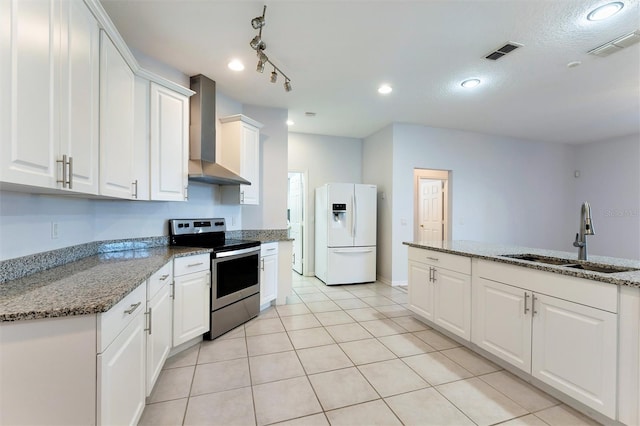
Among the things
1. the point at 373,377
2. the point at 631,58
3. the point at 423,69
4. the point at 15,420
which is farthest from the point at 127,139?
the point at 631,58

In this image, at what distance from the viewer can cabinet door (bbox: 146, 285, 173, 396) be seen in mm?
1690

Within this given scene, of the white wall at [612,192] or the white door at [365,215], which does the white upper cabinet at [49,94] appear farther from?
the white wall at [612,192]

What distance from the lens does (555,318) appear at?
179 centimetres

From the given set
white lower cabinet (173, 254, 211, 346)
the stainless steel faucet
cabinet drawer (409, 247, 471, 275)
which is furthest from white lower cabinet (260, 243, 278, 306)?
the stainless steel faucet

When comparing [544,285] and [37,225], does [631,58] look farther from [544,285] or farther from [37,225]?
[37,225]

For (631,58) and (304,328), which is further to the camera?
(304,328)

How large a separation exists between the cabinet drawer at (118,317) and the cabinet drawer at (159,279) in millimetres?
132

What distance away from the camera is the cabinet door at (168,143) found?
2436 millimetres

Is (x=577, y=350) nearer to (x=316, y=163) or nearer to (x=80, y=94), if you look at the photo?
(x=80, y=94)

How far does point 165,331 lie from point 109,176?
115cm

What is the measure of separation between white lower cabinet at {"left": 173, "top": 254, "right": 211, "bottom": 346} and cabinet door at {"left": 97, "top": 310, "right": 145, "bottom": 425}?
71 centimetres

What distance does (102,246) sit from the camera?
2314 millimetres

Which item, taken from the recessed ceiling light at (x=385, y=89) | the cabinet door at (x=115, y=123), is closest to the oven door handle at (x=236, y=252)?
the cabinet door at (x=115, y=123)

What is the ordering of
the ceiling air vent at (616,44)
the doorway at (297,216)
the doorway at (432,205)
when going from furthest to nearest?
the doorway at (297,216) → the doorway at (432,205) → the ceiling air vent at (616,44)
